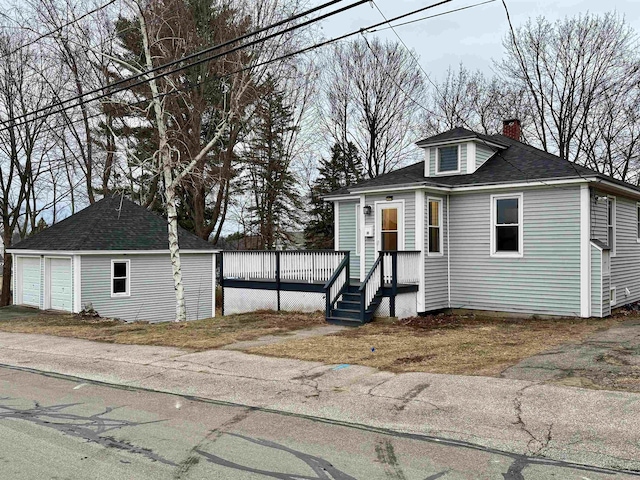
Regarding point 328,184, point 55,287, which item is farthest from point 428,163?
point 328,184

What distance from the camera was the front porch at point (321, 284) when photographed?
1451cm

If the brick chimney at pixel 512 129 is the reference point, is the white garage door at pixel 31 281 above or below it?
below

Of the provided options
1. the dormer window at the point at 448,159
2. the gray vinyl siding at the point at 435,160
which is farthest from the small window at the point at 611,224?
the dormer window at the point at 448,159

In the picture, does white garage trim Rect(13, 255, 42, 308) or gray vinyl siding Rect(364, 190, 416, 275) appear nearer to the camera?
gray vinyl siding Rect(364, 190, 416, 275)

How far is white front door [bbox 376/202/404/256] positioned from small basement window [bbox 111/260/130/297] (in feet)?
36.2

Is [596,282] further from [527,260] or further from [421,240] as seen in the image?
[421,240]

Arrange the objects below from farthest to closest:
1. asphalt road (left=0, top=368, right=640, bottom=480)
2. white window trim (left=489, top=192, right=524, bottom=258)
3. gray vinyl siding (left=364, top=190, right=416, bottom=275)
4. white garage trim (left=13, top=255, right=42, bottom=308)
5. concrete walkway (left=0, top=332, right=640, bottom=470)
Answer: white garage trim (left=13, top=255, right=42, bottom=308) < gray vinyl siding (left=364, top=190, right=416, bottom=275) < white window trim (left=489, top=192, right=524, bottom=258) < concrete walkway (left=0, top=332, right=640, bottom=470) < asphalt road (left=0, top=368, right=640, bottom=480)

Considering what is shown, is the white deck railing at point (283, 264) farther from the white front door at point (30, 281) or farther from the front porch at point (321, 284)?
the white front door at point (30, 281)

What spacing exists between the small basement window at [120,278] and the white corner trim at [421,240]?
40.3 feet

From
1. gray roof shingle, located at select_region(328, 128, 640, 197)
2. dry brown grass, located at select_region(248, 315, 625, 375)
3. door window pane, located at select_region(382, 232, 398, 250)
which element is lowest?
dry brown grass, located at select_region(248, 315, 625, 375)

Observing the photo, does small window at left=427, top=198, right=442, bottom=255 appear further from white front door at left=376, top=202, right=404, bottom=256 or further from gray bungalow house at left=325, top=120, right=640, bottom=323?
white front door at left=376, top=202, right=404, bottom=256

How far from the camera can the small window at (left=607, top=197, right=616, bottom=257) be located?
15383 mm

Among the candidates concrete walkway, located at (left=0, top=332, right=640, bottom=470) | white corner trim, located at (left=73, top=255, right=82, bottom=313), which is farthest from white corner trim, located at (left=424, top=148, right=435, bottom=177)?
white corner trim, located at (left=73, top=255, right=82, bottom=313)

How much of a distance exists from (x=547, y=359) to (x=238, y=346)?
19.0 feet
